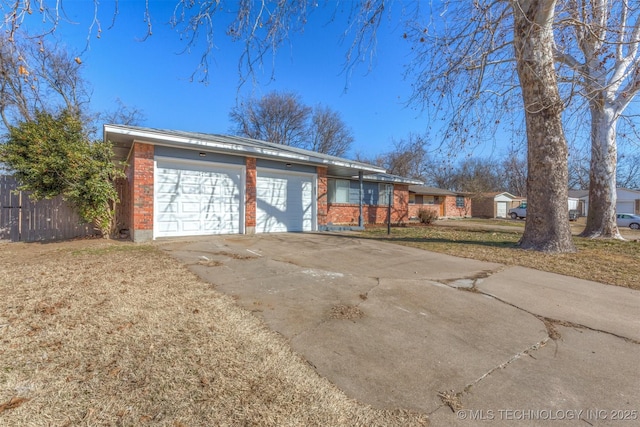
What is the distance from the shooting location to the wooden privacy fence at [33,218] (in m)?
7.43

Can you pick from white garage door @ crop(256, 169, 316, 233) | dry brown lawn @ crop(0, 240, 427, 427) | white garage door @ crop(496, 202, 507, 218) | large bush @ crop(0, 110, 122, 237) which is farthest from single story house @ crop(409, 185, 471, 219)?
dry brown lawn @ crop(0, 240, 427, 427)

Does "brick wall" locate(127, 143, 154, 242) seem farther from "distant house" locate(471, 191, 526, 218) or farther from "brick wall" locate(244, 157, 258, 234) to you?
"distant house" locate(471, 191, 526, 218)

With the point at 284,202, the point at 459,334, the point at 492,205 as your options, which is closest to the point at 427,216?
the point at 284,202

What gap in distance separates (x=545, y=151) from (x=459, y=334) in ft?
20.2

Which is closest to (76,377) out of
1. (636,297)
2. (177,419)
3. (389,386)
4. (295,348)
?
(177,419)

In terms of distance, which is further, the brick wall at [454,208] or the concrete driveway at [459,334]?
the brick wall at [454,208]

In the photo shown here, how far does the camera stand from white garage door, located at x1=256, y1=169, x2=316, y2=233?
945cm

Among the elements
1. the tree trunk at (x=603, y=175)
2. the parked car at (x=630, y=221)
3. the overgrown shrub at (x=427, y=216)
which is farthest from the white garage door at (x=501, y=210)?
the tree trunk at (x=603, y=175)

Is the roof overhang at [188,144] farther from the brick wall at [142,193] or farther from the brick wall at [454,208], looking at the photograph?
the brick wall at [454,208]

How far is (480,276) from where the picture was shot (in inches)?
179

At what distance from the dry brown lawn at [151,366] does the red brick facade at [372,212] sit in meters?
10.5

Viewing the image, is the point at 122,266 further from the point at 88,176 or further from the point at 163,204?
the point at 88,176

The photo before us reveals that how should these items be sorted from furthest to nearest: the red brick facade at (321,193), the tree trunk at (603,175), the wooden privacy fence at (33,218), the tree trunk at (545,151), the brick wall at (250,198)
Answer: the red brick facade at (321,193) → the tree trunk at (603,175) → the brick wall at (250,198) → the wooden privacy fence at (33,218) → the tree trunk at (545,151)

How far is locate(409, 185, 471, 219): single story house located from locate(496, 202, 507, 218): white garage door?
4.06 meters
